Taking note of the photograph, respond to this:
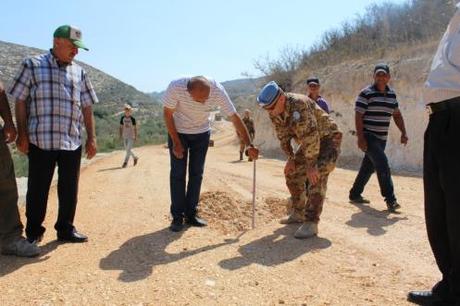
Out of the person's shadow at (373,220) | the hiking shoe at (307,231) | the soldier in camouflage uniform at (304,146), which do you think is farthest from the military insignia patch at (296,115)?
the person's shadow at (373,220)

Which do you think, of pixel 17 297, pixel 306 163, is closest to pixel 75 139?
pixel 17 297

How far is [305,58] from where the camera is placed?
23.2 metres

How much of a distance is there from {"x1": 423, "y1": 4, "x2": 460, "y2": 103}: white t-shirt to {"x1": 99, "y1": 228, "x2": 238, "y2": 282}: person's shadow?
2.65 meters

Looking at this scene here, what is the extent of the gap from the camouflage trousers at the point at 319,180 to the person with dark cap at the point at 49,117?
2344 millimetres

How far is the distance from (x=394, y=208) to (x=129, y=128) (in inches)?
379

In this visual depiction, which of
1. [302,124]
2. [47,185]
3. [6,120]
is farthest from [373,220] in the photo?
[6,120]

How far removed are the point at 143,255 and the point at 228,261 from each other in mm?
855

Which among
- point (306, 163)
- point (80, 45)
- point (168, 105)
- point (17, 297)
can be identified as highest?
point (80, 45)

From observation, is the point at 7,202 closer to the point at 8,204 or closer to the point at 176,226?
the point at 8,204

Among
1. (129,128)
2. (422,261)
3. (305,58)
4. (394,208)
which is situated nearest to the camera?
(422,261)

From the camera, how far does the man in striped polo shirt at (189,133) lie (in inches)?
212

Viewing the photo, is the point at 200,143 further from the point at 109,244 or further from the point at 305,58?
the point at 305,58

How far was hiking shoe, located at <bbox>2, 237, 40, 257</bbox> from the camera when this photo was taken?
460 centimetres

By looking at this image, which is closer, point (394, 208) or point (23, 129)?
point (23, 129)
